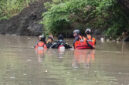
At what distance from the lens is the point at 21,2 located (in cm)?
5253

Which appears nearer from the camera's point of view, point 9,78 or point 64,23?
point 9,78

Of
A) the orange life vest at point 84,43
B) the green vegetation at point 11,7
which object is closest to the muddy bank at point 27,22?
the green vegetation at point 11,7

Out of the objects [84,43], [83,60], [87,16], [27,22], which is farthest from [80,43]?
[27,22]

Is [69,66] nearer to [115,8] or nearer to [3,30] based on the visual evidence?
[115,8]

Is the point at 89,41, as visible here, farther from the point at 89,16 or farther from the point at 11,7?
the point at 11,7

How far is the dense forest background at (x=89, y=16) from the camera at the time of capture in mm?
31812

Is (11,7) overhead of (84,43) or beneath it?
overhead

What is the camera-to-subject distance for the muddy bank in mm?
44719

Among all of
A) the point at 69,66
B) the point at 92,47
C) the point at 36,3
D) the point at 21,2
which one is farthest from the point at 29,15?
the point at 69,66

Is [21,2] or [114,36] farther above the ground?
[21,2]

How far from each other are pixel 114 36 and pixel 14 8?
22.7 meters

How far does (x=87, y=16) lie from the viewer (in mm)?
36188

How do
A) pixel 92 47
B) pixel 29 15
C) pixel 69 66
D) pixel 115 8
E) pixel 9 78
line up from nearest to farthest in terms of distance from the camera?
pixel 9 78
pixel 69 66
pixel 92 47
pixel 115 8
pixel 29 15

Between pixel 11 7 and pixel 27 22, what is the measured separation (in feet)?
20.4
